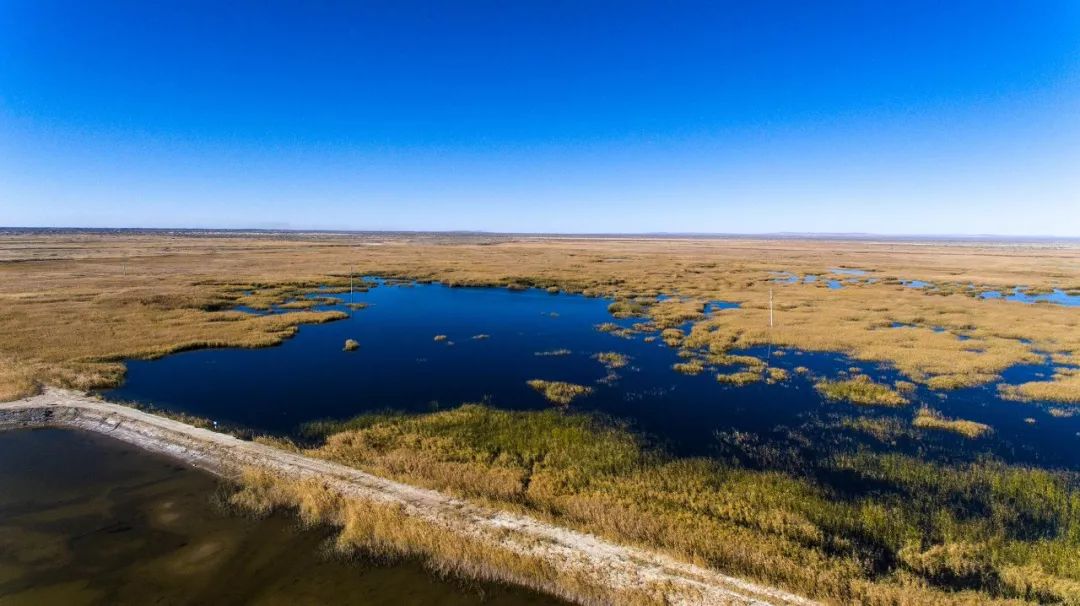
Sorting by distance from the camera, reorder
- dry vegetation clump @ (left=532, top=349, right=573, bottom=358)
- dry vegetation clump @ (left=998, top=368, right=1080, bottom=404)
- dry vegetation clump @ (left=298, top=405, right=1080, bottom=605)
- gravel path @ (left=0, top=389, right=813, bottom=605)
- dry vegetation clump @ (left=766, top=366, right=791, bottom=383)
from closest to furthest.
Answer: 1. gravel path @ (left=0, top=389, right=813, bottom=605)
2. dry vegetation clump @ (left=298, top=405, right=1080, bottom=605)
3. dry vegetation clump @ (left=998, top=368, right=1080, bottom=404)
4. dry vegetation clump @ (left=766, top=366, right=791, bottom=383)
5. dry vegetation clump @ (left=532, top=349, right=573, bottom=358)

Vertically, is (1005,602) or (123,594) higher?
(1005,602)

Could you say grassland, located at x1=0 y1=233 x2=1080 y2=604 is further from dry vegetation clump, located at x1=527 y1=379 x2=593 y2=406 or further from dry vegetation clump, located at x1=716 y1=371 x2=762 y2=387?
dry vegetation clump, located at x1=527 y1=379 x2=593 y2=406

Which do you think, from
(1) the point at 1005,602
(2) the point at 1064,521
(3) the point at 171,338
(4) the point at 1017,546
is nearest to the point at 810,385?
(2) the point at 1064,521

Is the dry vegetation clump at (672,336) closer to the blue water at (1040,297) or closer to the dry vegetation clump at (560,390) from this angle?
the dry vegetation clump at (560,390)

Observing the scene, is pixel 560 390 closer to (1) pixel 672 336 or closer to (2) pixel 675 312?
(1) pixel 672 336

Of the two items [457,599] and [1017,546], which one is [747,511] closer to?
[1017,546]

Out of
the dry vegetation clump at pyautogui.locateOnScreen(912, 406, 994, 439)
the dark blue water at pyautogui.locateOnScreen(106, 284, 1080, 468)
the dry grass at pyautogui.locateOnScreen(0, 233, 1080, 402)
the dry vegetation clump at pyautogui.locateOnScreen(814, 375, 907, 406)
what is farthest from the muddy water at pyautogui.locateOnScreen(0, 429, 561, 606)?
the dry vegetation clump at pyautogui.locateOnScreen(814, 375, 907, 406)
